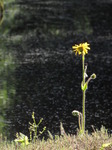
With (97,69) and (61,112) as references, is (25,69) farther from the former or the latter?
(61,112)

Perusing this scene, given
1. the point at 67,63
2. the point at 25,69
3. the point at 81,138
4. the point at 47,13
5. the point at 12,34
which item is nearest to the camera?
the point at 81,138

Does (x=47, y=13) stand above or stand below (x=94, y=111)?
above

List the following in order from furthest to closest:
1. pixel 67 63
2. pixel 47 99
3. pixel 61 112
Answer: pixel 67 63
pixel 47 99
pixel 61 112

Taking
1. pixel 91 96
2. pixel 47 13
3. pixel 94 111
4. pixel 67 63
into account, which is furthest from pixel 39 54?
pixel 47 13

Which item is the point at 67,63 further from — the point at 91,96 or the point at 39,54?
the point at 91,96

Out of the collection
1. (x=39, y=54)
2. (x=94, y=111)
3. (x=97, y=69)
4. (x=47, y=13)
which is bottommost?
(x=94, y=111)

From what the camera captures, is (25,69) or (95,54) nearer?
(25,69)
